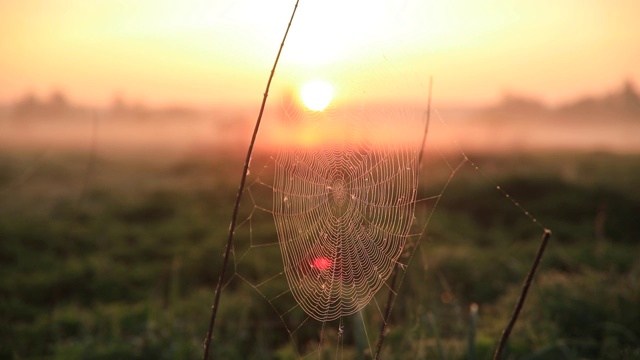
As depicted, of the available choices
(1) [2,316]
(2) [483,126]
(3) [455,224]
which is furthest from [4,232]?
(2) [483,126]

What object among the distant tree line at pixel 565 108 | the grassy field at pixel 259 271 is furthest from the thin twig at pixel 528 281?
the distant tree line at pixel 565 108

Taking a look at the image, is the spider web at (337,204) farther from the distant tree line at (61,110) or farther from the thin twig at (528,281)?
the distant tree line at (61,110)

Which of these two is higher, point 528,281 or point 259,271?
point 528,281

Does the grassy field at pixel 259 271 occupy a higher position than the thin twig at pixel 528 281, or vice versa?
the thin twig at pixel 528 281

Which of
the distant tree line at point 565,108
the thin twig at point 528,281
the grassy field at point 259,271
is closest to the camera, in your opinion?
the thin twig at point 528,281

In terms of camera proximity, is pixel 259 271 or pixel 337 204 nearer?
pixel 337 204

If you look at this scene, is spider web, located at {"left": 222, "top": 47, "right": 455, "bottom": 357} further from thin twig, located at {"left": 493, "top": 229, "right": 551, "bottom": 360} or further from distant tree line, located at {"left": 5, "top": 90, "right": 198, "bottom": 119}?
distant tree line, located at {"left": 5, "top": 90, "right": 198, "bottom": 119}

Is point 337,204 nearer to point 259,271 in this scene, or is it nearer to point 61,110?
point 259,271

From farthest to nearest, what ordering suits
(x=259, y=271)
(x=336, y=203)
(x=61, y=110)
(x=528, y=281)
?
(x=61, y=110) → (x=259, y=271) → (x=336, y=203) → (x=528, y=281)

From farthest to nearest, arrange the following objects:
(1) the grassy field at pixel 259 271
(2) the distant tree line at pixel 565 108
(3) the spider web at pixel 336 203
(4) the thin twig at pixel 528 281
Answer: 1. (2) the distant tree line at pixel 565 108
2. (1) the grassy field at pixel 259 271
3. (3) the spider web at pixel 336 203
4. (4) the thin twig at pixel 528 281

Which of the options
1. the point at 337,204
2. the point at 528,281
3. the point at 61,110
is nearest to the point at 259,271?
the point at 337,204
